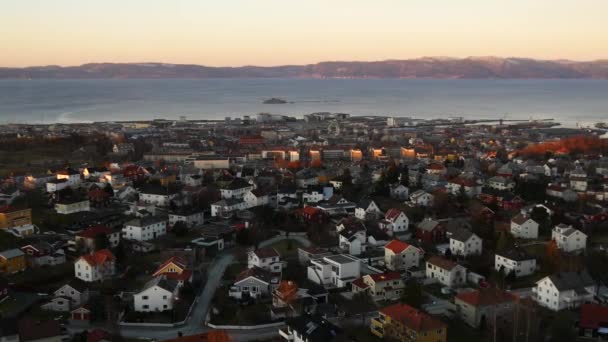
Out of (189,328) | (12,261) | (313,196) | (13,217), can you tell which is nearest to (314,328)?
(189,328)

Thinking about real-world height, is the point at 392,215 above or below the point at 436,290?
above

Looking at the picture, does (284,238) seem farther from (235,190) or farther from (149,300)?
(149,300)

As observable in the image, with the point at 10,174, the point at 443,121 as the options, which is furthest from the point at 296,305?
the point at 443,121

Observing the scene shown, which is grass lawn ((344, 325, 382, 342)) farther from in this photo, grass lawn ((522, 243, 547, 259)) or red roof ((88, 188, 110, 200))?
red roof ((88, 188, 110, 200))

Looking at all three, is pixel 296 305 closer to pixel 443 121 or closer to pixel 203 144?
pixel 203 144

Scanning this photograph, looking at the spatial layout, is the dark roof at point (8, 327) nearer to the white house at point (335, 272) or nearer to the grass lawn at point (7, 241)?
the grass lawn at point (7, 241)

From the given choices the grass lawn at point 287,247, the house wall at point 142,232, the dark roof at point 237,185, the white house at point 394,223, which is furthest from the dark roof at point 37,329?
the dark roof at point 237,185

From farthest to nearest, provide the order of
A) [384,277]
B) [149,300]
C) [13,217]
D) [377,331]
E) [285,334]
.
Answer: [13,217] < [384,277] < [149,300] < [377,331] < [285,334]
